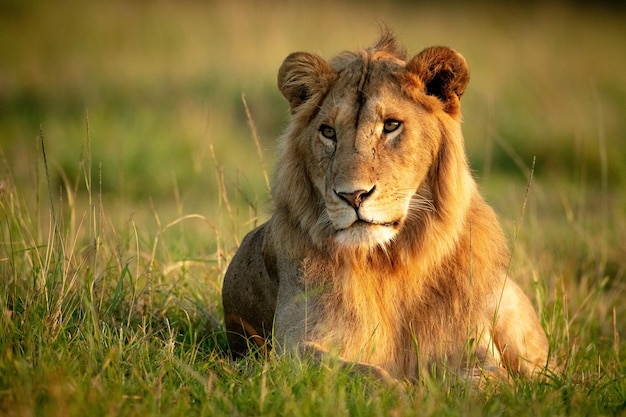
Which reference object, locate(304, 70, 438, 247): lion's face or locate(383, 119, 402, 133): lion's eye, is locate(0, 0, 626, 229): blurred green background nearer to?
locate(304, 70, 438, 247): lion's face

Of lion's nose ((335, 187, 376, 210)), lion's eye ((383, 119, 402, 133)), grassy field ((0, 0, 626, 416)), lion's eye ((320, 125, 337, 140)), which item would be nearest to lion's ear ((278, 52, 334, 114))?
lion's eye ((320, 125, 337, 140))

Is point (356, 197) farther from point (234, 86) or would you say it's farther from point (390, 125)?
point (234, 86)

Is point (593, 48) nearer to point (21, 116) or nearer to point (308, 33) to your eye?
point (308, 33)

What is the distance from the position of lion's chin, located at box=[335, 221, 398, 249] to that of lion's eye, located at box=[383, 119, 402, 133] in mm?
427

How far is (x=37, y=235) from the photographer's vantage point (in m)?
5.46

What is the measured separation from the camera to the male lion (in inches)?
161

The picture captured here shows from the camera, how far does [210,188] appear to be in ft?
33.4

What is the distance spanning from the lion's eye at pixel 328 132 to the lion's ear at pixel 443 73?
1.42 ft

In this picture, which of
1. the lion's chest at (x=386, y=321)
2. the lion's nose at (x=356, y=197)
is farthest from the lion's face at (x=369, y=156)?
the lion's chest at (x=386, y=321)

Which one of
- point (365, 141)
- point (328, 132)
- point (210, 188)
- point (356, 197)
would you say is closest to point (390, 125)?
point (365, 141)

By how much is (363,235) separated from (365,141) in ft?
1.36

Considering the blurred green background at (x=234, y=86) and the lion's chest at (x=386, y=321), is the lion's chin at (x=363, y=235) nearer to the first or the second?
the lion's chest at (x=386, y=321)

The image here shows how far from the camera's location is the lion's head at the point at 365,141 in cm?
390

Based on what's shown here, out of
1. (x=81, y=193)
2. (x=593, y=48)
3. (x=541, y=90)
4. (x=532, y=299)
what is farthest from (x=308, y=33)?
(x=532, y=299)
